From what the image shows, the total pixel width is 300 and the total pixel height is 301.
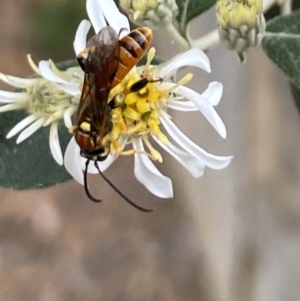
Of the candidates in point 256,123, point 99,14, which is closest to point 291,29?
point 99,14

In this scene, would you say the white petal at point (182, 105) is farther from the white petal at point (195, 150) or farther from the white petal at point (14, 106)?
the white petal at point (14, 106)

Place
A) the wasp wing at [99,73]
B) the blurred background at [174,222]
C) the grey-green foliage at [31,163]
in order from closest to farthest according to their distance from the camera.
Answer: the wasp wing at [99,73]
the grey-green foliage at [31,163]
the blurred background at [174,222]

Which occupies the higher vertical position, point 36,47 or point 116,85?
point 116,85

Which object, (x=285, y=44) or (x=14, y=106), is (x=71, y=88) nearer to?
(x=14, y=106)

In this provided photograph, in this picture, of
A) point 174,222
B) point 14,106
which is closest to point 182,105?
point 14,106

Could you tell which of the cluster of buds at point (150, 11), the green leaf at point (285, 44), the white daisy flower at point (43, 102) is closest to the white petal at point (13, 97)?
the white daisy flower at point (43, 102)

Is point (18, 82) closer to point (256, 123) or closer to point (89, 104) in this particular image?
point (89, 104)
